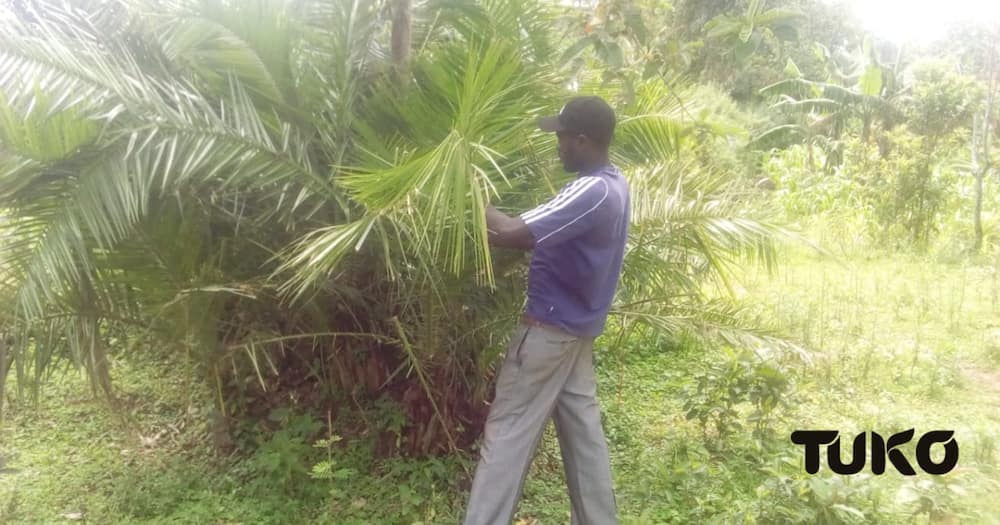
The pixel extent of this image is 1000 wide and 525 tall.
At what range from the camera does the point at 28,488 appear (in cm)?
374

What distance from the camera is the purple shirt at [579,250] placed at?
243 cm

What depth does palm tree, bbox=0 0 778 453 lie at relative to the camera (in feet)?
8.95

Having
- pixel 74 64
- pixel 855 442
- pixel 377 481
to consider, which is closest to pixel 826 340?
pixel 855 442

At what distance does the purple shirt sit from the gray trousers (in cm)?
9

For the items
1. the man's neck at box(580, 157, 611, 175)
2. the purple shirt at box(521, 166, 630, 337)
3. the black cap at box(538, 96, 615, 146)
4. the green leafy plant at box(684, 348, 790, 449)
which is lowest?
the green leafy plant at box(684, 348, 790, 449)

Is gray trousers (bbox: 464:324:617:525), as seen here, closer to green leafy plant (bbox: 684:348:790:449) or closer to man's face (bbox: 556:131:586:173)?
man's face (bbox: 556:131:586:173)

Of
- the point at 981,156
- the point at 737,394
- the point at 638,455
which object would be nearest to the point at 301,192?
the point at 638,455

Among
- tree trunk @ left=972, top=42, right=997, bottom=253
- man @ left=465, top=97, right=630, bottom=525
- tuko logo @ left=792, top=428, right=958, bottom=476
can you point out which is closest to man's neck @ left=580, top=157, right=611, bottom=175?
man @ left=465, top=97, right=630, bottom=525

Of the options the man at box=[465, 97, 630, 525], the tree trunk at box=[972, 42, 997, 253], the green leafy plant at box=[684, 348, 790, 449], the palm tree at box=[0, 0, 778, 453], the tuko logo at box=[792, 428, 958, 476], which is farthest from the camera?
the tree trunk at box=[972, 42, 997, 253]

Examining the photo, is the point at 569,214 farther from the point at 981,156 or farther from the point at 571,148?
the point at 981,156

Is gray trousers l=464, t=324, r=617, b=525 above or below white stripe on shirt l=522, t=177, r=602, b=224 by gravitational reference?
below

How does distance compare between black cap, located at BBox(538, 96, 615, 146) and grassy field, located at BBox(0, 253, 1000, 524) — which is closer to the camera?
black cap, located at BBox(538, 96, 615, 146)

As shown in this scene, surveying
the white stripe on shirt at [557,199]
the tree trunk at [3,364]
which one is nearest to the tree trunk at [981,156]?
the white stripe on shirt at [557,199]

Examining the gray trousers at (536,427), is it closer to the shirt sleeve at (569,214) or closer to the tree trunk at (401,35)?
the shirt sleeve at (569,214)
